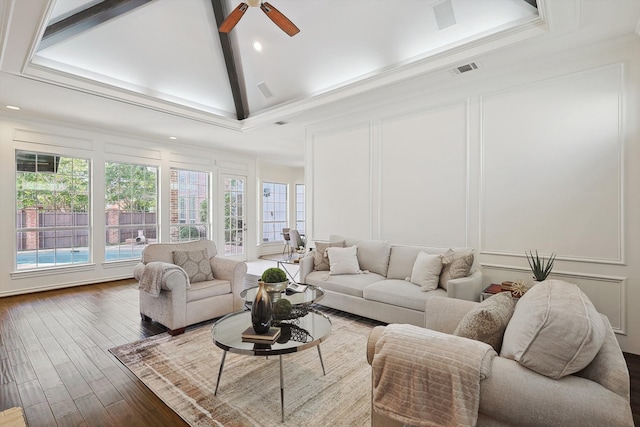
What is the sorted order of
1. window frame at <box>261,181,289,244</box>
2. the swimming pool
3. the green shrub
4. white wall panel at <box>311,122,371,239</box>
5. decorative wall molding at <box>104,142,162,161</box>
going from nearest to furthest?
white wall panel at <box>311,122,371,239</box>
the swimming pool
decorative wall molding at <box>104,142,162,161</box>
the green shrub
window frame at <box>261,181,289,244</box>

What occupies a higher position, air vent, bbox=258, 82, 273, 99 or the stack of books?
air vent, bbox=258, 82, 273, 99

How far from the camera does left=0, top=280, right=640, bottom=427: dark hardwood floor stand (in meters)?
2.03

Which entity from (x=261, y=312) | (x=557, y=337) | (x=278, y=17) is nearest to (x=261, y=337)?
(x=261, y=312)

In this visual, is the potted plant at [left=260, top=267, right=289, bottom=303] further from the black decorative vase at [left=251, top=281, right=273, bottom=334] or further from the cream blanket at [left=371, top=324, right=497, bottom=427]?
the cream blanket at [left=371, top=324, right=497, bottom=427]

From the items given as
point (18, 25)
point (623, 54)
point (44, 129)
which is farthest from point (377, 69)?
point (44, 129)

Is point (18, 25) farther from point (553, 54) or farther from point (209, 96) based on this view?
point (553, 54)

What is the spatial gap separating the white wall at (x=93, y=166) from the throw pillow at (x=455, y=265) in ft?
18.6

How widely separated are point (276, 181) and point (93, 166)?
486 cm

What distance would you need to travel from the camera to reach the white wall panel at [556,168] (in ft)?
9.68

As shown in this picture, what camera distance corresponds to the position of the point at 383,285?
11.4 ft

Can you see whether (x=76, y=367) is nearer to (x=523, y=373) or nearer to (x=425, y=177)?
(x=523, y=373)

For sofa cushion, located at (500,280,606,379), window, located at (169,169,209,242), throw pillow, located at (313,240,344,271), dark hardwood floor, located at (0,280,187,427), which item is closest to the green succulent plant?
dark hardwood floor, located at (0,280,187,427)

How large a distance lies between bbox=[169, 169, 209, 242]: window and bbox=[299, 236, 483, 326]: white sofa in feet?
13.0

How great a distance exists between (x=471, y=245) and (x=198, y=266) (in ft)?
10.6
